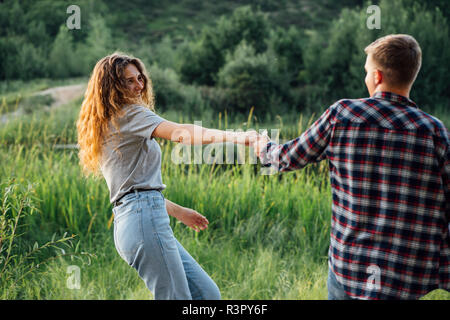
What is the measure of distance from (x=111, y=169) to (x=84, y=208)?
228 cm

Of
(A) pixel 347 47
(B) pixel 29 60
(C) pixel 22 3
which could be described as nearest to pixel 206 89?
(A) pixel 347 47

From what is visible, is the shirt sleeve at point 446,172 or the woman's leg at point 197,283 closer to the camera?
the shirt sleeve at point 446,172

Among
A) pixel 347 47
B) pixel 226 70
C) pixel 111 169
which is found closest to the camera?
pixel 111 169

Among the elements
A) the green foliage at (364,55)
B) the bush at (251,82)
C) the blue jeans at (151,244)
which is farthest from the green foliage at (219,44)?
the blue jeans at (151,244)

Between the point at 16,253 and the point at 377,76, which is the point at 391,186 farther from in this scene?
the point at 16,253

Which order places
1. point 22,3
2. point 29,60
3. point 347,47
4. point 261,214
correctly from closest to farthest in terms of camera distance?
1. point 261,214
2. point 347,47
3. point 29,60
4. point 22,3

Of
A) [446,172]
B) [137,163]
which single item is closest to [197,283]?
[137,163]

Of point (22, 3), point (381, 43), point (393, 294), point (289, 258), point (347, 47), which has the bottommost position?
point (289, 258)

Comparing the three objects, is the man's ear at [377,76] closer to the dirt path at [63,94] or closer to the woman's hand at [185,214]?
the woman's hand at [185,214]

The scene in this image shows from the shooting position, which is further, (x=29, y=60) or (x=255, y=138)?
(x=29, y=60)

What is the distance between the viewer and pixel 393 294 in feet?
4.82

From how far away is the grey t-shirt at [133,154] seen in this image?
1682 mm

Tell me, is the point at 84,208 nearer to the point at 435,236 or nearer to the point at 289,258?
the point at 289,258

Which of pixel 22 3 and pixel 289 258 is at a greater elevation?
pixel 22 3
